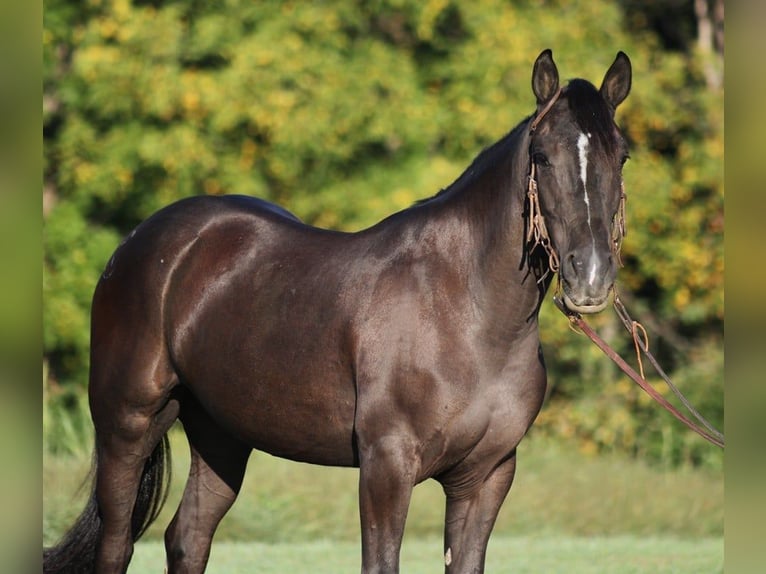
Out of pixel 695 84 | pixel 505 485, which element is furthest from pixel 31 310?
pixel 695 84

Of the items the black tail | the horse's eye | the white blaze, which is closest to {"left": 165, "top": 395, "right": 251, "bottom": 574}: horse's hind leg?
the black tail

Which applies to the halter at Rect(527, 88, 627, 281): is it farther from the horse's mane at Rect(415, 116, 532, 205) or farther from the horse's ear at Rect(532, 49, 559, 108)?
the horse's mane at Rect(415, 116, 532, 205)

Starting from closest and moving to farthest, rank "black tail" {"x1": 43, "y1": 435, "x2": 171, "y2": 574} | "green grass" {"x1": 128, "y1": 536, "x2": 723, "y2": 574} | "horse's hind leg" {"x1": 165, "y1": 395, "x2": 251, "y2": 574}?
"horse's hind leg" {"x1": 165, "y1": 395, "x2": 251, "y2": 574}
"black tail" {"x1": 43, "y1": 435, "x2": 171, "y2": 574}
"green grass" {"x1": 128, "y1": 536, "x2": 723, "y2": 574}

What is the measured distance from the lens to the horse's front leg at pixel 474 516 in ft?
13.5

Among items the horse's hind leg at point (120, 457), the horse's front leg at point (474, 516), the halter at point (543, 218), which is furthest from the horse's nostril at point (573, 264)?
the horse's hind leg at point (120, 457)

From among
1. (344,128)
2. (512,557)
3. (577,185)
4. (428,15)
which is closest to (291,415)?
(577,185)

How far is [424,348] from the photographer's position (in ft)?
12.7

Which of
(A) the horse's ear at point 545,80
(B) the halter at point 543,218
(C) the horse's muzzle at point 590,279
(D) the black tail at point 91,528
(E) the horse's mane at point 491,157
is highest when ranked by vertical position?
(A) the horse's ear at point 545,80

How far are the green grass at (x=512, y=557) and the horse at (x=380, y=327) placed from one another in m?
1.79

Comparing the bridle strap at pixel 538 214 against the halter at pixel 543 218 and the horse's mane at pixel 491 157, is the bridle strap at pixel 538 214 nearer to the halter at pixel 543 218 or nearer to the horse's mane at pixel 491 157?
the halter at pixel 543 218

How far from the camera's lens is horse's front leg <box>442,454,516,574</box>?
4125 millimetres

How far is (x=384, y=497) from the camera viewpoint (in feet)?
12.6

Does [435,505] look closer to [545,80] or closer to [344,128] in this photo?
[344,128]

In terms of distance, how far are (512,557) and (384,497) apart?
349 cm
